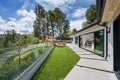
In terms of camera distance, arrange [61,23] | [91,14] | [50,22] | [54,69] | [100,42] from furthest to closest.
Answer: [61,23]
[50,22]
[91,14]
[100,42]
[54,69]

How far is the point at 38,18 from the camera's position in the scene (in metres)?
45.9

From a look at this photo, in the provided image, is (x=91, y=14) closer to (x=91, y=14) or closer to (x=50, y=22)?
(x=91, y=14)

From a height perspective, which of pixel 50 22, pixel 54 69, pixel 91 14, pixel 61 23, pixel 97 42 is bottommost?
pixel 54 69

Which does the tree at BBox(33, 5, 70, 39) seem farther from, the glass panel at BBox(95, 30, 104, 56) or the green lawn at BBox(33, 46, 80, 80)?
the green lawn at BBox(33, 46, 80, 80)

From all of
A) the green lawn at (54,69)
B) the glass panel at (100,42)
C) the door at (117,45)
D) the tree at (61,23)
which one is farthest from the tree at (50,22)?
the door at (117,45)

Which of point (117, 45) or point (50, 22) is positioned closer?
point (117, 45)

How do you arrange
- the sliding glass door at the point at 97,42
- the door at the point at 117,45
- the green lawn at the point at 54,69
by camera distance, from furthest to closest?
the sliding glass door at the point at 97,42, the door at the point at 117,45, the green lawn at the point at 54,69

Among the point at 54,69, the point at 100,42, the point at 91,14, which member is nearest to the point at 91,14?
the point at 91,14

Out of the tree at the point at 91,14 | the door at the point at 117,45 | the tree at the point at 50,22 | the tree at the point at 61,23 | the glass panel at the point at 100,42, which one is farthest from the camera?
the tree at the point at 61,23

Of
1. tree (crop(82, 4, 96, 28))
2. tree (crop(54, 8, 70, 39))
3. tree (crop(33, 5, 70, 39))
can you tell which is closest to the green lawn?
tree (crop(82, 4, 96, 28))

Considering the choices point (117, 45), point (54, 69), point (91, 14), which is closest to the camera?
point (117, 45)

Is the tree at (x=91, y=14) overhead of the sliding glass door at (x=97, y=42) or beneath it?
overhead

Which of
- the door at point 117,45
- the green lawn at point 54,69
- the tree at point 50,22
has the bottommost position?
the green lawn at point 54,69

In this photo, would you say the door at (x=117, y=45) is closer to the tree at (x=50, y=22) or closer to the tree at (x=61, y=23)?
the tree at (x=50, y=22)
